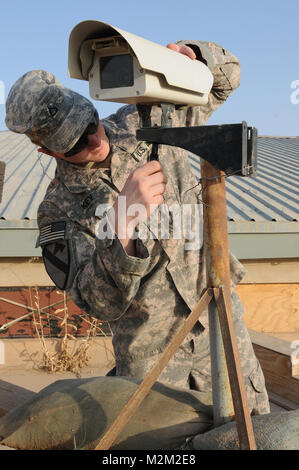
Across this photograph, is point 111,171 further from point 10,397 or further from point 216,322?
point 10,397

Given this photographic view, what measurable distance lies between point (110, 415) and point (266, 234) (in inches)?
140

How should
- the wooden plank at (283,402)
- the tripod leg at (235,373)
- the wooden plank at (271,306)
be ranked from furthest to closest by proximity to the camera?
1. the wooden plank at (271,306)
2. the wooden plank at (283,402)
3. the tripod leg at (235,373)

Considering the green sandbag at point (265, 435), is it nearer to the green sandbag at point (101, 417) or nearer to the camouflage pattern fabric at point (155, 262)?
the green sandbag at point (101, 417)

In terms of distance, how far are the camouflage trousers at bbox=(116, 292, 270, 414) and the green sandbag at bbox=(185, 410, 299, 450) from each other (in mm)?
740

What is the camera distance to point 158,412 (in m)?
2.03

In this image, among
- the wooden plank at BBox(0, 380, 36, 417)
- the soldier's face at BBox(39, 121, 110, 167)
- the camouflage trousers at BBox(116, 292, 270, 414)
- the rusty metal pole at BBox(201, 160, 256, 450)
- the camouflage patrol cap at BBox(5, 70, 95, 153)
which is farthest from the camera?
the wooden plank at BBox(0, 380, 36, 417)

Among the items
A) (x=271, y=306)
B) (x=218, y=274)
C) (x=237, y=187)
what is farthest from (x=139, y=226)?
(x=237, y=187)

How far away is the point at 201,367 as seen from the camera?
2.64 metres

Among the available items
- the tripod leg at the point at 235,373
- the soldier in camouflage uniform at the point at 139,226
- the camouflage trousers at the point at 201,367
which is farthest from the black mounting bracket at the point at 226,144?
the camouflage trousers at the point at 201,367

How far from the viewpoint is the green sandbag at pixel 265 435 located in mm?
1679

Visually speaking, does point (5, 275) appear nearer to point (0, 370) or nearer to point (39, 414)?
point (0, 370)

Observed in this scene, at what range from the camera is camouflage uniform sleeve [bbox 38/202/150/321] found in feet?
6.15

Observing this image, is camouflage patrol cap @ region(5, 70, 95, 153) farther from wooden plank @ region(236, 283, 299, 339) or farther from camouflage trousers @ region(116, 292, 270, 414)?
wooden plank @ region(236, 283, 299, 339)

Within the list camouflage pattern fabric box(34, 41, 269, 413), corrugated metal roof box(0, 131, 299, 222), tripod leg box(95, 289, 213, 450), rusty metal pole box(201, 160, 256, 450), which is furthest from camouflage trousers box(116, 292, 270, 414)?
corrugated metal roof box(0, 131, 299, 222)
